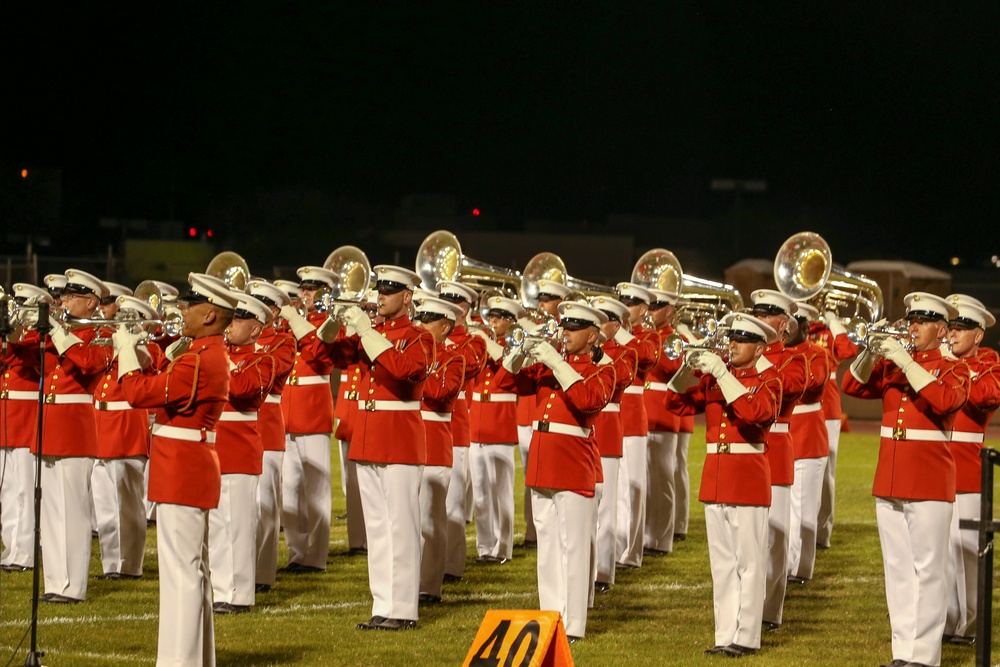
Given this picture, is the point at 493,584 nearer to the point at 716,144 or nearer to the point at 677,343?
the point at 677,343

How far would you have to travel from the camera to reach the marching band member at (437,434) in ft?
27.0

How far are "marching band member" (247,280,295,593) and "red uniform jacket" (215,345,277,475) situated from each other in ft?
0.69

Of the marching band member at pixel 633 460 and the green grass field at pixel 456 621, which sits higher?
the marching band member at pixel 633 460

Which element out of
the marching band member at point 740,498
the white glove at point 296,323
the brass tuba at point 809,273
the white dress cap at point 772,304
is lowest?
the marching band member at point 740,498

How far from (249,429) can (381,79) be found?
26444mm

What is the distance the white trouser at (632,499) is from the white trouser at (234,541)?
2.97m

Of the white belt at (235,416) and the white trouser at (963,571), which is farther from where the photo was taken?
the white belt at (235,416)

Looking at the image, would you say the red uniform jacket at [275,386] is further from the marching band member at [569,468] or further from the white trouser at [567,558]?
the white trouser at [567,558]

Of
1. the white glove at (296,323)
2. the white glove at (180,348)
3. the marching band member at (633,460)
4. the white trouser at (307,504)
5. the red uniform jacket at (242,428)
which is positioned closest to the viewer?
the white glove at (180,348)

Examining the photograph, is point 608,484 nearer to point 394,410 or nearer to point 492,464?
point 492,464

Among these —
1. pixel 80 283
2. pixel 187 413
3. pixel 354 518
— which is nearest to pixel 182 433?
pixel 187 413

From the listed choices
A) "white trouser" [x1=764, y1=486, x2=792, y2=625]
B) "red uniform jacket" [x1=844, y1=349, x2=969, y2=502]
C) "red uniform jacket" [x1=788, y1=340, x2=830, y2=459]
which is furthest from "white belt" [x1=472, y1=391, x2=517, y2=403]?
"red uniform jacket" [x1=844, y1=349, x2=969, y2=502]

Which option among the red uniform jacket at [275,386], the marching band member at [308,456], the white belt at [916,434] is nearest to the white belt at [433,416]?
the red uniform jacket at [275,386]

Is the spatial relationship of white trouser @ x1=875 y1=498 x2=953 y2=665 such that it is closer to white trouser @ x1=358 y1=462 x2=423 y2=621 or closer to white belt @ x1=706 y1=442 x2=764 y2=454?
white belt @ x1=706 y1=442 x2=764 y2=454
